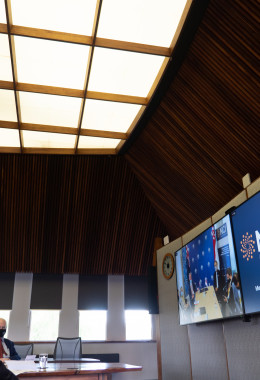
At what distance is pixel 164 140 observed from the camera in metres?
5.95

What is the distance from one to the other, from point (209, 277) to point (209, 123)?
2188 millimetres

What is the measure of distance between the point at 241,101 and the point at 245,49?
642mm

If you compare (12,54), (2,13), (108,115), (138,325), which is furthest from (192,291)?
(2,13)

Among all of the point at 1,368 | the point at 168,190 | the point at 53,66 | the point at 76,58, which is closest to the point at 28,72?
the point at 53,66

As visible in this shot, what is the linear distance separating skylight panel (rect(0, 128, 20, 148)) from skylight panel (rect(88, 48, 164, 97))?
2.10m

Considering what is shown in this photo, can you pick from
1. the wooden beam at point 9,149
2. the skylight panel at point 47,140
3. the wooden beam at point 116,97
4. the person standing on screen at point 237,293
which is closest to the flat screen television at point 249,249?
the person standing on screen at point 237,293

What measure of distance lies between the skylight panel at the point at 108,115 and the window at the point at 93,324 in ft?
15.3

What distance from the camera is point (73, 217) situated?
307 inches

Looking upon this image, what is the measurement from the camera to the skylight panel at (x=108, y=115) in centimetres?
595

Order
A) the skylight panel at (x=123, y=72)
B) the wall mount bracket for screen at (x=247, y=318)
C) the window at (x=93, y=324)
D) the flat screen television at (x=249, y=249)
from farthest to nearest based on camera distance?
the window at (x=93, y=324)
the skylight panel at (x=123, y=72)
the wall mount bracket for screen at (x=247, y=318)
the flat screen television at (x=249, y=249)

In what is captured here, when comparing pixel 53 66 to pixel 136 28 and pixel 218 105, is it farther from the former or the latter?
pixel 218 105

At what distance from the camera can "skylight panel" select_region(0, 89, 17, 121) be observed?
18.9 feet

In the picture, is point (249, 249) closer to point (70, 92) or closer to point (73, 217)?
point (70, 92)

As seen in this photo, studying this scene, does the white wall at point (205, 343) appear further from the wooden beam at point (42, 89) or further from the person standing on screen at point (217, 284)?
the wooden beam at point (42, 89)
